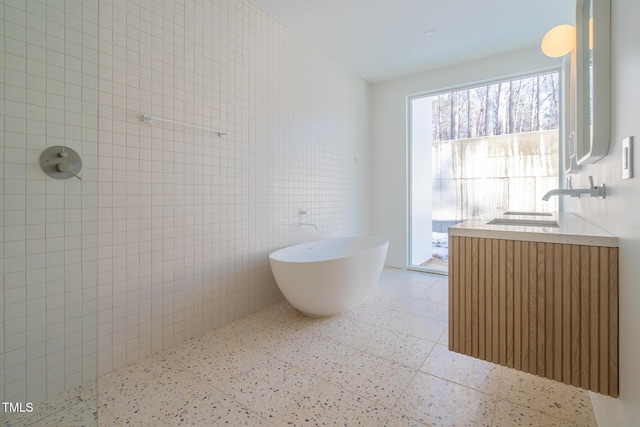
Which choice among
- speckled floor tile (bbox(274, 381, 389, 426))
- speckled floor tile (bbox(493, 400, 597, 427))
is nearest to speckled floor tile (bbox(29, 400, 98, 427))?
speckled floor tile (bbox(274, 381, 389, 426))

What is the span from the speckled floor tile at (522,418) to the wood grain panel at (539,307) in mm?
331

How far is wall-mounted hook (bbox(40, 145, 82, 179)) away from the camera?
1449mm

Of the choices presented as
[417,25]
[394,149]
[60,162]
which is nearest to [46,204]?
[60,162]

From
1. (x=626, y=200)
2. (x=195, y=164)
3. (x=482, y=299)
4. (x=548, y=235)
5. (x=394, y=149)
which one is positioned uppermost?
(x=394, y=149)

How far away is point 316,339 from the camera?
7.05ft

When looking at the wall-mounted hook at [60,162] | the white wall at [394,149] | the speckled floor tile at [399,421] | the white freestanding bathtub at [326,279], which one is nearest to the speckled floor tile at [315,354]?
the white freestanding bathtub at [326,279]

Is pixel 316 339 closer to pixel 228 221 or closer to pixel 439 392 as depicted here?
pixel 439 392

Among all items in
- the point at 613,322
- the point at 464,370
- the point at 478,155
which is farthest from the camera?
the point at 478,155

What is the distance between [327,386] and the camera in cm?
162

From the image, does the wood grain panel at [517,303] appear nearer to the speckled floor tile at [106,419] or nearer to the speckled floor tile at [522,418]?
the speckled floor tile at [522,418]

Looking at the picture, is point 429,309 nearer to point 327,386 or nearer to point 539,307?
point 327,386

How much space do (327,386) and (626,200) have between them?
59.8 inches

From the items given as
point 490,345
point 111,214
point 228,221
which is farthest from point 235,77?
point 490,345

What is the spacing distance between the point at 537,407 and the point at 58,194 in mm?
2621
